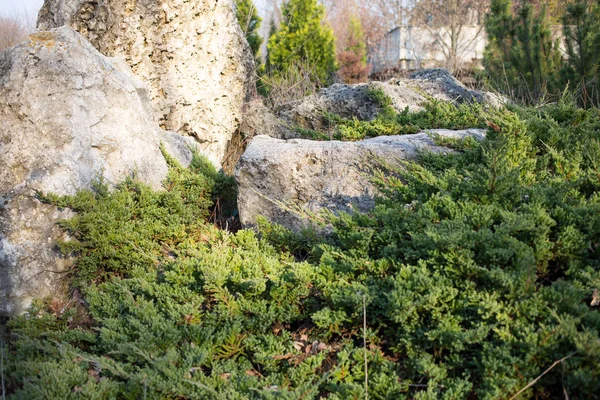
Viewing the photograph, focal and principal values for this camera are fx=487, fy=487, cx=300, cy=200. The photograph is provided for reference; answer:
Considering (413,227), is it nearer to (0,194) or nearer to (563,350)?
(563,350)

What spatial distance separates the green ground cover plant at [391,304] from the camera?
7.25ft

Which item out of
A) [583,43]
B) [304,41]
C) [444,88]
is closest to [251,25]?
[304,41]

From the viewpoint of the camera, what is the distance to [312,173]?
4.07 m

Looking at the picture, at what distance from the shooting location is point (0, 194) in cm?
373

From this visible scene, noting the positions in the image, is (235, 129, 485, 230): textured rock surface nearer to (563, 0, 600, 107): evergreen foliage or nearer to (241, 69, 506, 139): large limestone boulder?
(241, 69, 506, 139): large limestone boulder

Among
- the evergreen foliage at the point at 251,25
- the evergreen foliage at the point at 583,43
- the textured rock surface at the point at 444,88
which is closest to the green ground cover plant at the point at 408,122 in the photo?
the textured rock surface at the point at 444,88

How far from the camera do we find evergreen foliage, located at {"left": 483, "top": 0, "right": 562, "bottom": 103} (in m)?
7.15

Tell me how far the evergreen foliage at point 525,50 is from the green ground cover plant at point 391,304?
3.85 meters

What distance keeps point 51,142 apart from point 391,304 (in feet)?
9.85

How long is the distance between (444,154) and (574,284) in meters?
1.62

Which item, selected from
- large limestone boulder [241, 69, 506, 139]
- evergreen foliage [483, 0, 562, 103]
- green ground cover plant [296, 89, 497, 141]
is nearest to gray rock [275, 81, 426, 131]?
large limestone boulder [241, 69, 506, 139]

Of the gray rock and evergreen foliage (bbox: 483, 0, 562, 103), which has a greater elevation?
evergreen foliage (bbox: 483, 0, 562, 103)

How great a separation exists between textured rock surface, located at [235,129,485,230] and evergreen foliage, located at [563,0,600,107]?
2938 millimetres

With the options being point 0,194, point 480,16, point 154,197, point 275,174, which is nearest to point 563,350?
point 275,174
